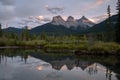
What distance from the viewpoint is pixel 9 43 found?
106 metres

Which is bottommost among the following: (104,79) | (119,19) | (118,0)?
(104,79)

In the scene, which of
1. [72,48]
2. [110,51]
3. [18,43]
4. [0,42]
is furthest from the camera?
[18,43]

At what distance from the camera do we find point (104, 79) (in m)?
20.0

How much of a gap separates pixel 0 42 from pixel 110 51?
63.5 meters

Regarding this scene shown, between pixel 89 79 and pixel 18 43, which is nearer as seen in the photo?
pixel 89 79

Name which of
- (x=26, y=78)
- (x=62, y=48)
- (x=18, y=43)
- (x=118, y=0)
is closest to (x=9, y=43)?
(x=18, y=43)

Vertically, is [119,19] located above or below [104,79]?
above

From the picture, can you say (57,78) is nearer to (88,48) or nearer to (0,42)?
(88,48)

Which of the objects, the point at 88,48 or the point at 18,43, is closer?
the point at 88,48

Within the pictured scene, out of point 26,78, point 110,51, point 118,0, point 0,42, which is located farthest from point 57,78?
point 0,42

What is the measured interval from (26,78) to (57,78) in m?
2.75

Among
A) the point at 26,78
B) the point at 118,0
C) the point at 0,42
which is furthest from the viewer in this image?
the point at 0,42

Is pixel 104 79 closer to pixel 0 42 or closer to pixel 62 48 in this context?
pixel 62 48

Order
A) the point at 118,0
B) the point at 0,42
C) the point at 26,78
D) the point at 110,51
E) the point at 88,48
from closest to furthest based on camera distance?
the point at 26,78
the point at 110,51
the point at 88,48
the point at 118,0
the point at 0,42
